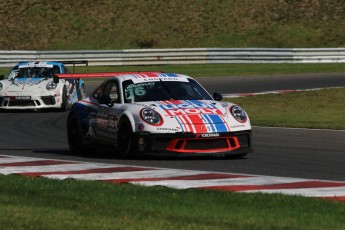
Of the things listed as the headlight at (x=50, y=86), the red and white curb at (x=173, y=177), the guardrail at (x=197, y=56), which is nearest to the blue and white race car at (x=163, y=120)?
the red and white curb at (x=173, y=177)

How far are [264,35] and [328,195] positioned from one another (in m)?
42.0

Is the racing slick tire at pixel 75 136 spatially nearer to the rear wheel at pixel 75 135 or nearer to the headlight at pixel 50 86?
the rear wheel at pixel 75 135

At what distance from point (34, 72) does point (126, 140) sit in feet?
39.6

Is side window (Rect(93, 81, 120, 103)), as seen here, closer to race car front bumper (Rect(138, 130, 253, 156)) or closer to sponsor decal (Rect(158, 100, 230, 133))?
sponsor decal (Rect(158, 100, 230, 133))

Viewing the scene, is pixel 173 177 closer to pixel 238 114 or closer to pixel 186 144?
pixel 186 144

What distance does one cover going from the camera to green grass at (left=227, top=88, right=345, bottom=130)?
21.4 m

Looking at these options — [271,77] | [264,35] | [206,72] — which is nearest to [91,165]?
[271,77]

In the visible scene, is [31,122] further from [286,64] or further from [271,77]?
[286,64]

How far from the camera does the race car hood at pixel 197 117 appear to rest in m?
14.5

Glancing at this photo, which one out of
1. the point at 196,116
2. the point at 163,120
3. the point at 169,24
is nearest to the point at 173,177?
the point at 163,120

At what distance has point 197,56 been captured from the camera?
4394 cm

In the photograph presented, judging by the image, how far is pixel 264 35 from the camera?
52156 mm

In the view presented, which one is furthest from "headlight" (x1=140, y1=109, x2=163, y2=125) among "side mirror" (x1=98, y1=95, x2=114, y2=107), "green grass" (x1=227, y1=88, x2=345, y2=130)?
"green grass" (x1=227, y1=88, x2=345, y2=130)

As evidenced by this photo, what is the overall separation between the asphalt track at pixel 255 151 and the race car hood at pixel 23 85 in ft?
3.79
